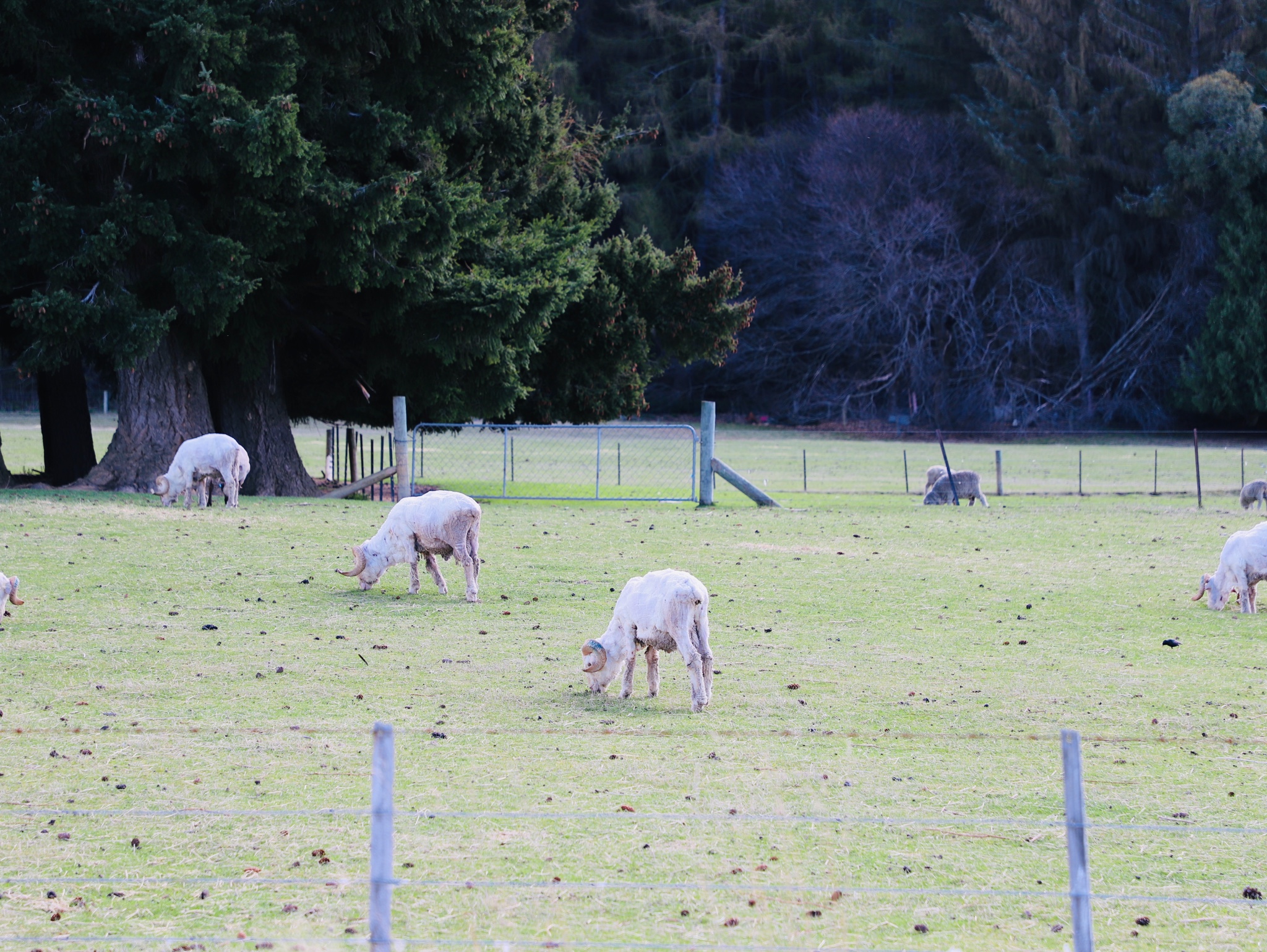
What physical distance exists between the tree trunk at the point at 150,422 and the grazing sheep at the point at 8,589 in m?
12.2

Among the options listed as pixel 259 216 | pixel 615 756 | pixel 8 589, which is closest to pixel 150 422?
pixel 259 216

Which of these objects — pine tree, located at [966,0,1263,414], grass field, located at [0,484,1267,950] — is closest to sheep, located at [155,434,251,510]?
grass field, located at [0,484,1267,950]

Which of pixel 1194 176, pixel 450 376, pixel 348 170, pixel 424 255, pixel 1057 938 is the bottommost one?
pixel 1057 938

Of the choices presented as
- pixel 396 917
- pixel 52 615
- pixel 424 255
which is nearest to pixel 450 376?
pixel 424 255

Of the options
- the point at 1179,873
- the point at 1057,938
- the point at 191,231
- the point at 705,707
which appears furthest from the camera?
the point at 191,231

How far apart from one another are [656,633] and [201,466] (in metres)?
13.9

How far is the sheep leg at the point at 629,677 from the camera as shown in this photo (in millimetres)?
9789

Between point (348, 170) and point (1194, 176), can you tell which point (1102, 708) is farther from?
point (1194, 176)

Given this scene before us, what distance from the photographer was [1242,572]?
13.4 metres

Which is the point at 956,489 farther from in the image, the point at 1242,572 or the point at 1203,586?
the point at 1242,572

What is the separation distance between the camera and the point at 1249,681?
35.3ft

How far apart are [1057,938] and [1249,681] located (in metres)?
5.87

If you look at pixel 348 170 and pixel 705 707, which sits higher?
pixel 348 170

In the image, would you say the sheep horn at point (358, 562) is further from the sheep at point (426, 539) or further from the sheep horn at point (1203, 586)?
the sheep horn at point (1203, 586)
